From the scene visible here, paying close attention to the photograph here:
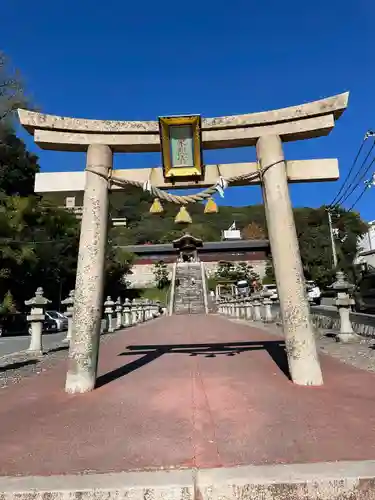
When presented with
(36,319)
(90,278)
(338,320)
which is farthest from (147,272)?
(90,278)

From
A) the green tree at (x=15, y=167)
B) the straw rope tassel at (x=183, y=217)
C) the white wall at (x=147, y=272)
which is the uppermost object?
the green tree at (x=15, y=167)

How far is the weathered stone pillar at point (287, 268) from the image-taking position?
5.14 m

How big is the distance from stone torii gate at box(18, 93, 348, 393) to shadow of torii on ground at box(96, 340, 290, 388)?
1030mm

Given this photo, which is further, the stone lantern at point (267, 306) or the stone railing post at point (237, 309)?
the stone railing post at point (237, 309)

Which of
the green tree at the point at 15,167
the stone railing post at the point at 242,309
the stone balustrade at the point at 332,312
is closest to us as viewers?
the stone balustrade at the point at 332,312

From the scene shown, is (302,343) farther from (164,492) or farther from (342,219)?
(342,219)

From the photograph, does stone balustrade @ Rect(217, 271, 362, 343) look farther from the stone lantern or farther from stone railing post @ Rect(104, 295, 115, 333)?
stone railing post @ Rect(104, 295, 115, 333)

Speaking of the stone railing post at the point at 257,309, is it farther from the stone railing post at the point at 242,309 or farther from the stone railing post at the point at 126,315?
the stone railing post at the point at 126,315

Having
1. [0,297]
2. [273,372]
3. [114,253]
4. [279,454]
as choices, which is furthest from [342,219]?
[279,454]

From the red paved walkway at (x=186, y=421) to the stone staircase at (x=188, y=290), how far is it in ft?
111

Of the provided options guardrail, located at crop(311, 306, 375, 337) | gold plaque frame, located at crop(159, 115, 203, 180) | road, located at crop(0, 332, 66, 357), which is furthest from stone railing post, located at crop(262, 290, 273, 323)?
gold plaque frame, located at crop(159, 115, 203, 180)

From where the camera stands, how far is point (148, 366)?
276 inches

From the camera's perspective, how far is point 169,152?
5848mm

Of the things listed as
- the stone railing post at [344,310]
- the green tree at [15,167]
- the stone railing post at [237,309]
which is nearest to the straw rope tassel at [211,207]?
the stone railing post at [344,310]
